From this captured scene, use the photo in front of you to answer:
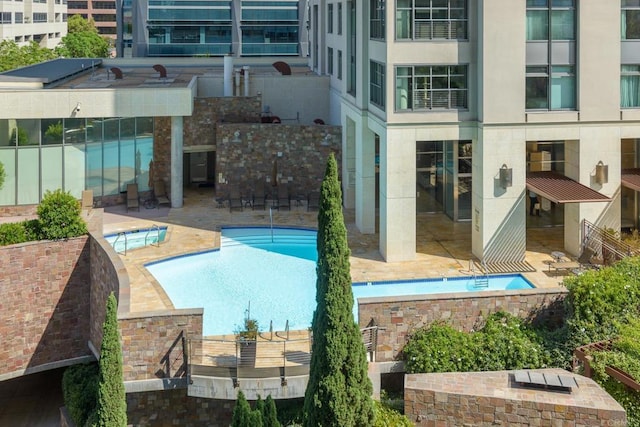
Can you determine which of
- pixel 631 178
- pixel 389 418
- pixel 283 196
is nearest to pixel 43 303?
pixel 389 418

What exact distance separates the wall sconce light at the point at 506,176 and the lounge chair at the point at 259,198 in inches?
420

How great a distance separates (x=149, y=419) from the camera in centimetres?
1667

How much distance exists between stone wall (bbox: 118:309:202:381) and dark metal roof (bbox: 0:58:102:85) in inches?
708

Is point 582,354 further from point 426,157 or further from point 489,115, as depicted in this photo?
point 426,157

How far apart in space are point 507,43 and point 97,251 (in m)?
13.0

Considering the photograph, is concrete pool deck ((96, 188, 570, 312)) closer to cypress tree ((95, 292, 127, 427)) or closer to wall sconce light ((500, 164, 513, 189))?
wall sconce light ((500, 164, 513, 189))

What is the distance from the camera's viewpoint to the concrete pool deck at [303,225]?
20.9 metres

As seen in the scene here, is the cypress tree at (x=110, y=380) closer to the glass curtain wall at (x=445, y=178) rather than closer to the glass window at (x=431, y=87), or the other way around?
the glass window at (x=431, y=87)

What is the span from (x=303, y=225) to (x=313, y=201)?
11.1 ft

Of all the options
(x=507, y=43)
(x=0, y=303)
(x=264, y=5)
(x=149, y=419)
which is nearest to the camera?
(x=149, y=419)

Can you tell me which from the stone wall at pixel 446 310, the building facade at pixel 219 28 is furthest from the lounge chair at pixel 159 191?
the building facade at pixel 219 28

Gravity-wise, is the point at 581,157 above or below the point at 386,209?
above

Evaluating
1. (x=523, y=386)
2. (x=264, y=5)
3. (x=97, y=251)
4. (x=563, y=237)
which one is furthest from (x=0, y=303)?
(x=264, y=5)

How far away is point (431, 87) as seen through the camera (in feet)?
73.4
